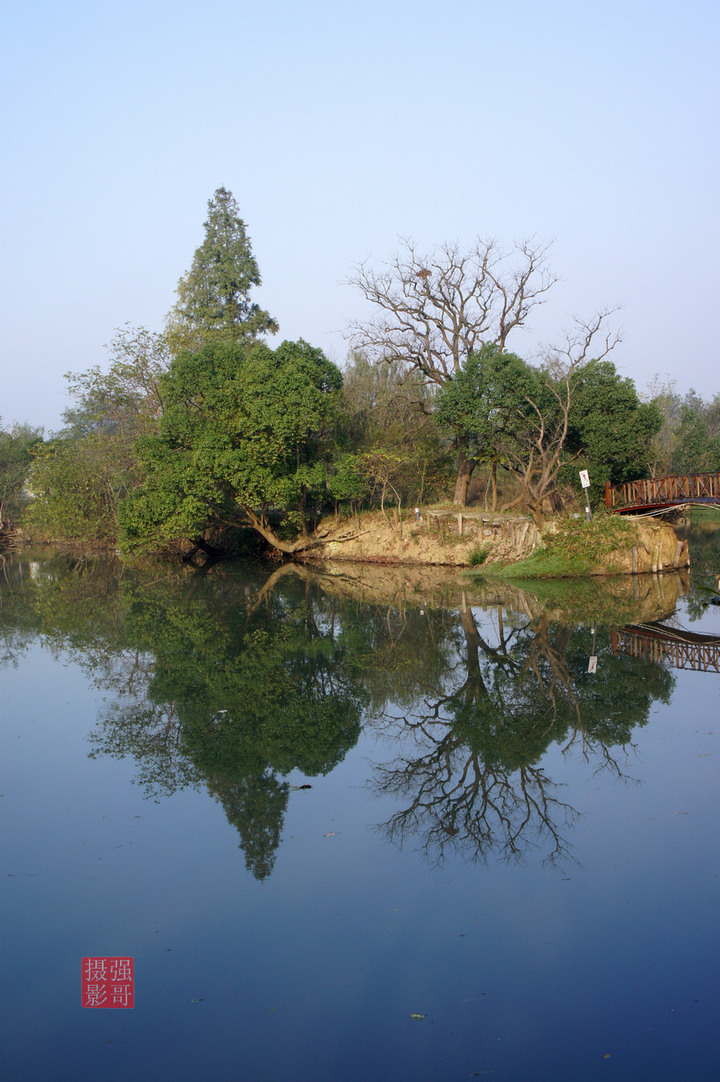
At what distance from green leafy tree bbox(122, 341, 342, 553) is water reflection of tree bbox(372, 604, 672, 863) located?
1521 cm

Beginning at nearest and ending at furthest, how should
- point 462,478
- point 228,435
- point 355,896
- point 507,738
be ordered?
point 355,896 < point 507,738 < point 228,435 < point 462,478

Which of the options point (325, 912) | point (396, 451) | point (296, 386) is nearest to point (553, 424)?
point (396, 451)

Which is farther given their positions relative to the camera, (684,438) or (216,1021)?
(684,438)

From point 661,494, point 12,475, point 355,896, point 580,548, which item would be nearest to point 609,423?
point 661,494

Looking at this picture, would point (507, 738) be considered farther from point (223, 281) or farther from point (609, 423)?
point (223, 281)

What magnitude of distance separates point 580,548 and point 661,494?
3376mm

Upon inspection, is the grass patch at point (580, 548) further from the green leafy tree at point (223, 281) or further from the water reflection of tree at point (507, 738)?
the green leafy tree at point (223, 281)

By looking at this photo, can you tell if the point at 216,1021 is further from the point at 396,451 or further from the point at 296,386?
the point at 396,451

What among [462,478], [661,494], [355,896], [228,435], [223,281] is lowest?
[355,896]

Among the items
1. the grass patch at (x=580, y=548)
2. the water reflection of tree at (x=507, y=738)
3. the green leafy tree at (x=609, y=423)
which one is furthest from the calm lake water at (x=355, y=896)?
the green leafy tree at (x=609, y=423)

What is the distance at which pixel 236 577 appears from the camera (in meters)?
29.2

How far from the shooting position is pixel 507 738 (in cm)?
1052

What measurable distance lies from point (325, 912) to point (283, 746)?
4.13m

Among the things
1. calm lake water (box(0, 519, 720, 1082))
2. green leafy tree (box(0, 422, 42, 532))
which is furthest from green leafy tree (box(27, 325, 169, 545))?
calm lake water (box(0, 519, 720, 1082))
